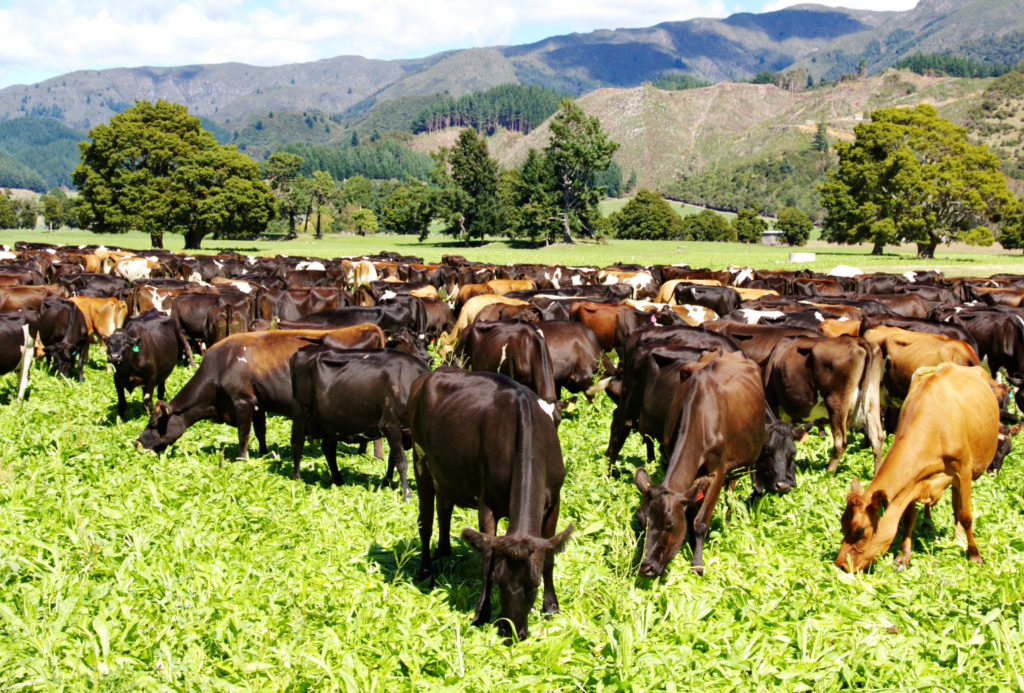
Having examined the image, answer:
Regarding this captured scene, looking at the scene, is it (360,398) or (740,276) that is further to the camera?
(740,276)

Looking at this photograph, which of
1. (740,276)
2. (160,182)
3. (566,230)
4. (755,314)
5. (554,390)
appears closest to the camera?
(554,390)

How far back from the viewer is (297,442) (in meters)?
9.28

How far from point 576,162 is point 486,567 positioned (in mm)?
80062

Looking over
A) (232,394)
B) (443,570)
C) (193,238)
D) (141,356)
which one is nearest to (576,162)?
(193,238)

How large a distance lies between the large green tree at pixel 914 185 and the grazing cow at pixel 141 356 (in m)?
60.7

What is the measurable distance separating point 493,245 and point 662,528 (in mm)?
84878

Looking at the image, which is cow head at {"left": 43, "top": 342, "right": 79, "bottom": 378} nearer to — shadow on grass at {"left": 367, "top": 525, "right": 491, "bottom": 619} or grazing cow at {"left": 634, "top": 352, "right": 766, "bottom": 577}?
shadow on grass at {"left": 367, "top": 525, "right": 491, "bottom": 619}

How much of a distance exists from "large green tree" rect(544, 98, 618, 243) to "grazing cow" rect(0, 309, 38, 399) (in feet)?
235

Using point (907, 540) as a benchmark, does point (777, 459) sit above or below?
above

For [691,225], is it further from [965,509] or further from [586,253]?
[965,509]

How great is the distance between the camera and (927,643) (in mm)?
5293

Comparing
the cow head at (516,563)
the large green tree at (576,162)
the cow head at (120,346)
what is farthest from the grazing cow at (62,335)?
the large green tree at (576,162)

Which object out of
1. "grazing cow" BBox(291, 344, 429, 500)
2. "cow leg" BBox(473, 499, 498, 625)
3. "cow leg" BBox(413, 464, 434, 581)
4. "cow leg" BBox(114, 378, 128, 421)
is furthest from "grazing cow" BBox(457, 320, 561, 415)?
"cow leg" BBox(114, 378, 128, 421)

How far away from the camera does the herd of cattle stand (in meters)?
5.88
